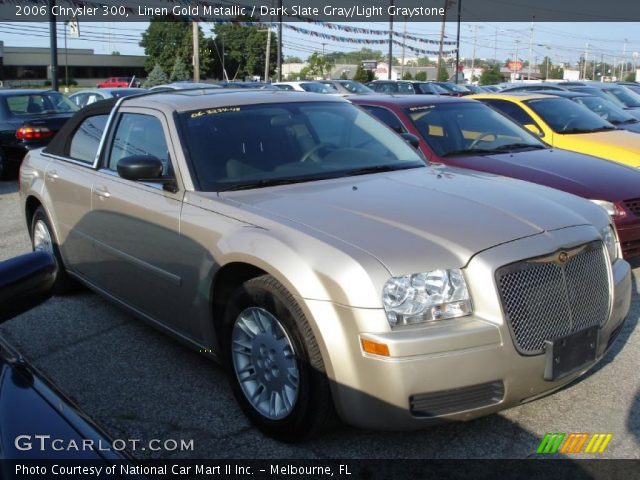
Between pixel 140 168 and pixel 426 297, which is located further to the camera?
pixel 140 168

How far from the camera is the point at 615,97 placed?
16.1m

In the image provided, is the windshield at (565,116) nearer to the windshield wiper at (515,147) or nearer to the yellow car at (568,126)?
the yellow car at (568,126)

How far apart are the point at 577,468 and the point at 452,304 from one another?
917mm

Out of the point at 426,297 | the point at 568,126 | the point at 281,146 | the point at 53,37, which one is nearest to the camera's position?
the point at 426,297

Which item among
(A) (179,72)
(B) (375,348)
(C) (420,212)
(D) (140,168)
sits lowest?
(B) (375,348)

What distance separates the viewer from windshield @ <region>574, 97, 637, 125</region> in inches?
437

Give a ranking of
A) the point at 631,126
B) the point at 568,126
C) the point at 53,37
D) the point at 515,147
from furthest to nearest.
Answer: the point at 53,37 → the point at 631,126 → the point at 568,126 → the point at 515,147

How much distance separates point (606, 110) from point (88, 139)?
8765mm

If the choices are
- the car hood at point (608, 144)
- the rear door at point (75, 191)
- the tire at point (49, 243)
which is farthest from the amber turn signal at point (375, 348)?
the car hood at point (608, 144)

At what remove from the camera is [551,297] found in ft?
10.2

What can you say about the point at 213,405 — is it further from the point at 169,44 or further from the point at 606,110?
the point at 169,44

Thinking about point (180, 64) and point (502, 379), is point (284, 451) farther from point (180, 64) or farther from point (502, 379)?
point (180, 64)

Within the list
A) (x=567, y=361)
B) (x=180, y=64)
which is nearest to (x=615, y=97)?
(x=567, y=361)

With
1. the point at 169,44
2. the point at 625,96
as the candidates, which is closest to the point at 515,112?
the point at 625,96
